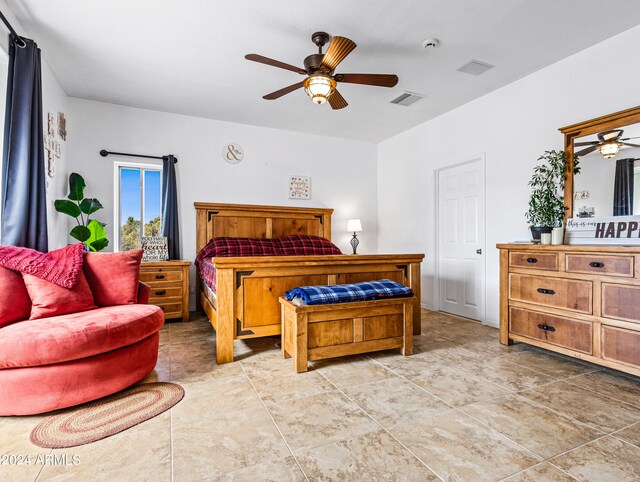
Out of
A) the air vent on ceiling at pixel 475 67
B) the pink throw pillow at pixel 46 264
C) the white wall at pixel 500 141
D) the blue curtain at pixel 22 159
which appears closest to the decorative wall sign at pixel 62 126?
the blue curtain at pixel 22 159

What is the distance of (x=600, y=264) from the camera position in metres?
2.49

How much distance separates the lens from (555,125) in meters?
3.29

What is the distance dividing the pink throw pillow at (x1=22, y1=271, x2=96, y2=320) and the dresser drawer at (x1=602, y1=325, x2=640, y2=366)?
376cm

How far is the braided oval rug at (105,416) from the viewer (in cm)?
168

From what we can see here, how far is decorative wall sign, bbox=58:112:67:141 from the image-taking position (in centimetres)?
376

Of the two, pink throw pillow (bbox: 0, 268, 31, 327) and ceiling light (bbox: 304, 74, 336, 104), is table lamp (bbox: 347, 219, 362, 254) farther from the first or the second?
pink throw pillow (bbox: 0, 268, 31, 327)

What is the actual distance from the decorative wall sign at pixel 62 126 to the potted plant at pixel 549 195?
5.09m

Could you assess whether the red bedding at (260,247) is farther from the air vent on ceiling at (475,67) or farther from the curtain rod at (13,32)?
the air vent on ceiling at (475,67)

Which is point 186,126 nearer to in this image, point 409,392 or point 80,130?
point 80,130

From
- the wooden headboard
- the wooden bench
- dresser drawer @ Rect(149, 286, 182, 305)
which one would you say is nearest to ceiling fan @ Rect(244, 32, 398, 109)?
the wooden bench

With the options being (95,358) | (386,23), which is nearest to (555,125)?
(386,23)

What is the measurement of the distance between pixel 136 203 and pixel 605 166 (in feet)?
17.1

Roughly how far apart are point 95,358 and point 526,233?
395cm

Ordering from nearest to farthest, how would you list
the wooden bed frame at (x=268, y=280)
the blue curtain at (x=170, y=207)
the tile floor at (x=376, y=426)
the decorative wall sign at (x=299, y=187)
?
the tile floor at (x=376, y=426) < the wooden bed frame at (x=268, y=280) < the blue curtain at (x=170, y=207) < the decorative wall sign at (x=299, y=187)
